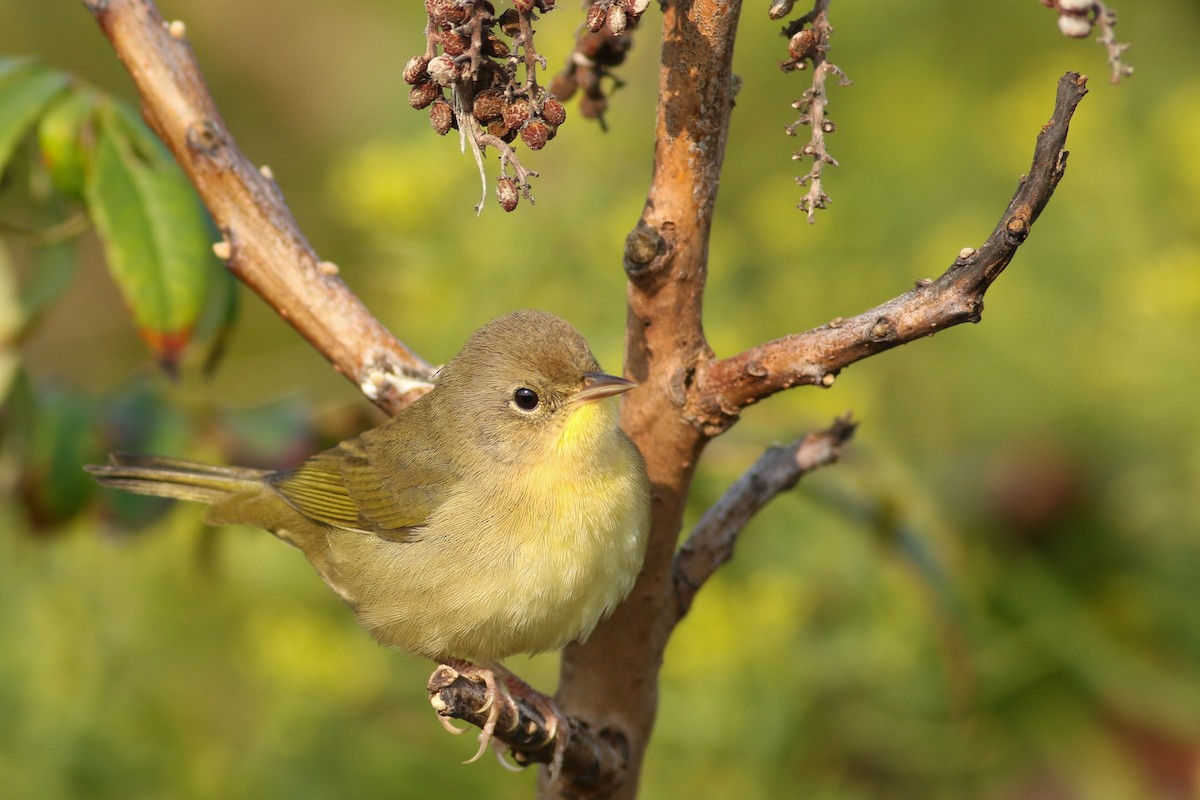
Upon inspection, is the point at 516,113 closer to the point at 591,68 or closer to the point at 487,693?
the point at 591,68

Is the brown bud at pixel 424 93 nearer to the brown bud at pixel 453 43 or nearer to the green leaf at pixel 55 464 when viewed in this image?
the brown bud at pixel 453 43

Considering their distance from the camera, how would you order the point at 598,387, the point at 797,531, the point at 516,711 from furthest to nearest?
the point at 797,531 → the point at 598,387 → the point at 516,711

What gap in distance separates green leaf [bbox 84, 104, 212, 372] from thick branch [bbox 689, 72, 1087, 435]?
1.20 meters

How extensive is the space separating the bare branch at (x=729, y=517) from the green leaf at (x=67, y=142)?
1523mm

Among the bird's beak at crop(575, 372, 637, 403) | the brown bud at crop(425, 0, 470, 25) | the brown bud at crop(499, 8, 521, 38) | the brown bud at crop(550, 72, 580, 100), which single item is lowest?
the brown bud at crop(425, 0, 470, 25)

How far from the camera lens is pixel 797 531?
4203 millimetres

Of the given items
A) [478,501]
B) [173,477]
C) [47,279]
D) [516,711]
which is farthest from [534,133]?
[173,477]

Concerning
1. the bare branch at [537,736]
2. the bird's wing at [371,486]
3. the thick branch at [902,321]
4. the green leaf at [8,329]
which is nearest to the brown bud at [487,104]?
the thick branch at [902,321]

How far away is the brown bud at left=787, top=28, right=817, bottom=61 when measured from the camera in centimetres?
176

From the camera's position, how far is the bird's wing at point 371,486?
9.83 ft

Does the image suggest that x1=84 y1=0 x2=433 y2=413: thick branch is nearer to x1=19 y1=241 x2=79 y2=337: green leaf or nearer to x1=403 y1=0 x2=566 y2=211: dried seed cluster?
x1=19 y1=241 x2=79 y2=337: green leaf

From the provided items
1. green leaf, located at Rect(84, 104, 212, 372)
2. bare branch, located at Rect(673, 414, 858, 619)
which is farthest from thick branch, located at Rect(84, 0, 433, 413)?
bare branch, located at Rect(673, 414, 858, 619)

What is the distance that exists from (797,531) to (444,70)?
9.14 feet

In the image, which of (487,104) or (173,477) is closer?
(487,104)
